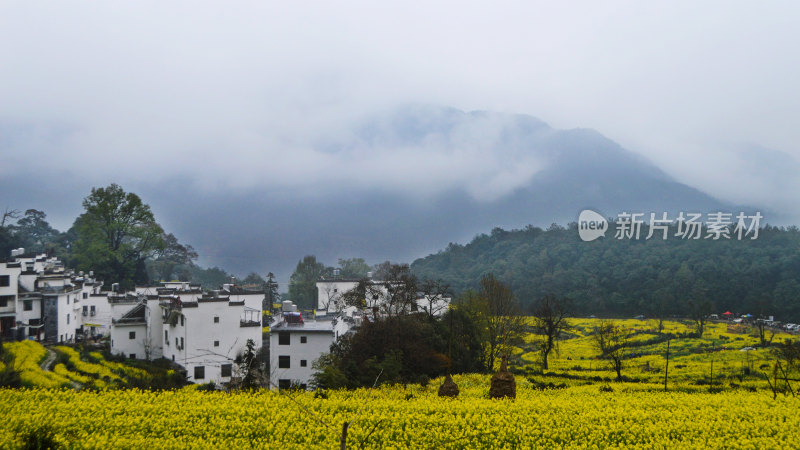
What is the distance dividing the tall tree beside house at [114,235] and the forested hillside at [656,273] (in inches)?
1395

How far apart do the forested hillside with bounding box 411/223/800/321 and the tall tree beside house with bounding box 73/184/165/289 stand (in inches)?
1395

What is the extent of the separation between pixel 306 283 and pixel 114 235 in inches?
805

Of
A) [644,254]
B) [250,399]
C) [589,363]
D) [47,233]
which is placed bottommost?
[589,363]

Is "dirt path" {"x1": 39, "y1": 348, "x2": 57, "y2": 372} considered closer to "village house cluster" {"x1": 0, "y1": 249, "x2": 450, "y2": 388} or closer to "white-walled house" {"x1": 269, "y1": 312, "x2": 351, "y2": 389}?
"village house cluster" {"x1": 0, "y1": 249, "x2": 450, "y2": 388}

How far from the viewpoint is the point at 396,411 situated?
43.1 ft

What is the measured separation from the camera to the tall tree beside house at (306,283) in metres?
62.8

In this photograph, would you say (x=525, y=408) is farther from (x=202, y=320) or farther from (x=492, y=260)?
(x=492, y=260)

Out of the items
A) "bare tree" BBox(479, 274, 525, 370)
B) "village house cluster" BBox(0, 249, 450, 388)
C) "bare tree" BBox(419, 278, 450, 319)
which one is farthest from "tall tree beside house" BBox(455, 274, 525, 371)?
"village house cluster" BBox(0, 249, 450, 388)

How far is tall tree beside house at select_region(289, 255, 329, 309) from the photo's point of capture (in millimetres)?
62812

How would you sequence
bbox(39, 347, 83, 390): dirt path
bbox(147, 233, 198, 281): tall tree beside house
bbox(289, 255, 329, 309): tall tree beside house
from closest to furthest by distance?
bbox(39, 347, 83, 390): dirt path → bbox(289, 255, 329, 309): tall tree beside house → bbox(147, 233, 198, 281): tall tree beside house

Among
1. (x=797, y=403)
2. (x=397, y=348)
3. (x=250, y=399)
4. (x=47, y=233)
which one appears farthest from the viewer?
(x=47, y=233)

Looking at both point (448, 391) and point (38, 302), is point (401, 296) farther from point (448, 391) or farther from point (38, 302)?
point (38, 302)

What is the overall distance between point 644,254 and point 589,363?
36372mm

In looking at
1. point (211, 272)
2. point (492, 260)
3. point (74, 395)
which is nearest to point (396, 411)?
point (74, 395)
